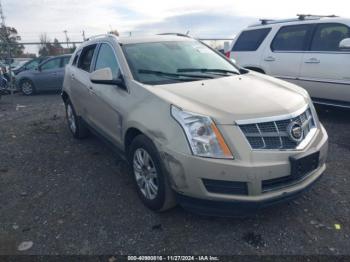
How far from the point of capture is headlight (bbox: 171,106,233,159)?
2.67 meters

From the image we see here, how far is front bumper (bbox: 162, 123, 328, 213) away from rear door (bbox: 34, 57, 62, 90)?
441 inches

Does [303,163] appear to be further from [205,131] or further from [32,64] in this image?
[32,64]

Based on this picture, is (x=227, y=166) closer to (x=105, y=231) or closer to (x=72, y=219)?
(x=105, y=231)

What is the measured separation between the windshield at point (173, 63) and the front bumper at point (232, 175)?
1134 mm

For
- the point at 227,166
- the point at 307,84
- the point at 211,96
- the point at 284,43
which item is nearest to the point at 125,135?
the point at 211,96

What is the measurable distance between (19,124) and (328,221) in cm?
692

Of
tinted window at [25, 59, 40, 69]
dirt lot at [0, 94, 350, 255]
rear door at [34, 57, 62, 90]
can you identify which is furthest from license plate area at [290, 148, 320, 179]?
tinted window at [25, 59, 40, 69]

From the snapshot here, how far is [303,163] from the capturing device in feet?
9.36

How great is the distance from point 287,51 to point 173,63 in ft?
12.7

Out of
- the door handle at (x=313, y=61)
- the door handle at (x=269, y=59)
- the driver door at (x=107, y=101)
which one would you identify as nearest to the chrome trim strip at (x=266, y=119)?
the driver door at (x=107, y=101)

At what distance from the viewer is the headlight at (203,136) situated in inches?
105

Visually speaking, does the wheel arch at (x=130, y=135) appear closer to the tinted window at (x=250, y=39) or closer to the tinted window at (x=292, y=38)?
the tinted window at (x=292, y=38)

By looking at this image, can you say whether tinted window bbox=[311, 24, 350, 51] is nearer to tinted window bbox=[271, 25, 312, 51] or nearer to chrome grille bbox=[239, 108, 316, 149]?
tinted window bbox=[271, 25, 312, 51]

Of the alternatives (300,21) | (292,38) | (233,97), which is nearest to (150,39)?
(233,97)
